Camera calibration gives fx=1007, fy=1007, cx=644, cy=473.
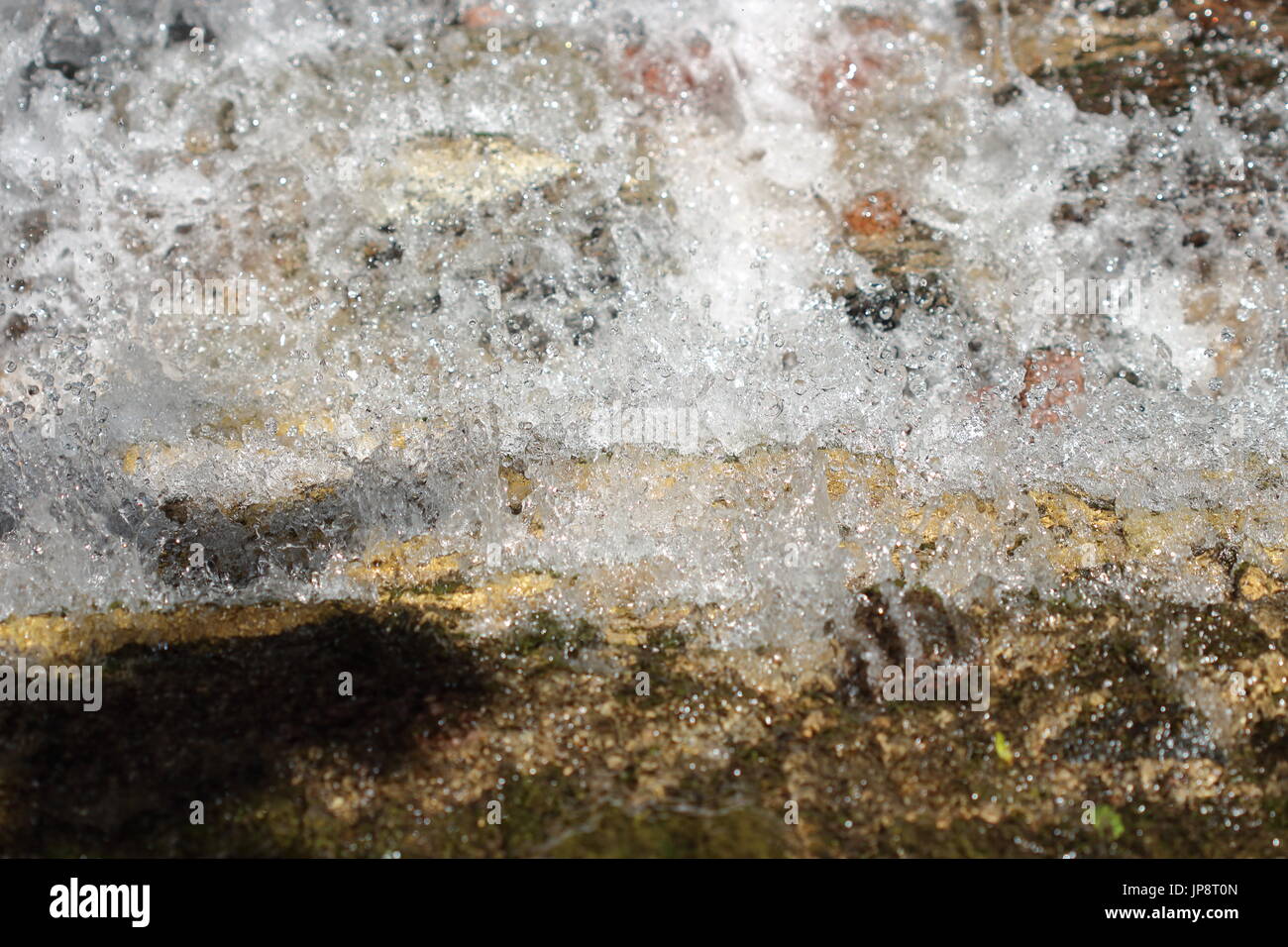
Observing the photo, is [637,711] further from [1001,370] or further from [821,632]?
[1001,370]

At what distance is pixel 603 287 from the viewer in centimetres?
354

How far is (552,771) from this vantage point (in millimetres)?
2221

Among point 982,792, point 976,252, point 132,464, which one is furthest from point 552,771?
point 976,252

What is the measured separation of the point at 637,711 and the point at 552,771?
262 mm

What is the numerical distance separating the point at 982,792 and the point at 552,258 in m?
2.27

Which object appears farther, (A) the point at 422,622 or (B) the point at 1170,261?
(B) the point at 1170,261

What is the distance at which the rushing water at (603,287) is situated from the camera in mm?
2900

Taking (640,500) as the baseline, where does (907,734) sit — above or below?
below

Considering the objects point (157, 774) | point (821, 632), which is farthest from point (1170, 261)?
point (157, 774)

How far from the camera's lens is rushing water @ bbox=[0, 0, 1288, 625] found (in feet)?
9.52
